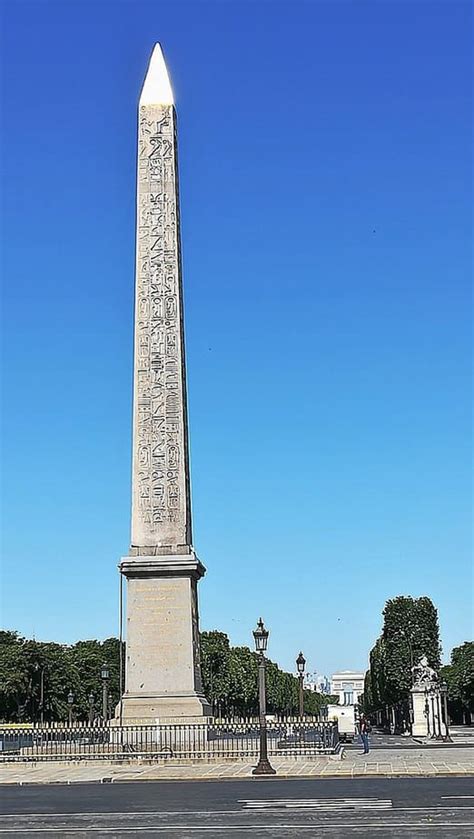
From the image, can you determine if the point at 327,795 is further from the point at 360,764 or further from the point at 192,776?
the point at 360,764

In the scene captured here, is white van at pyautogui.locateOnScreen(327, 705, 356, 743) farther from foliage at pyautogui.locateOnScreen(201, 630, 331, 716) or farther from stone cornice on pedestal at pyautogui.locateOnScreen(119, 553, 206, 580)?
stone cornice on pedestal at pyautogui.locateOnScreen(119, 553, 206, 580)

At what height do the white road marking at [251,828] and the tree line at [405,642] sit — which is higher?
the tree line at [405,642]

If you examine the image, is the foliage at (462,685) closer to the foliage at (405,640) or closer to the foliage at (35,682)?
the foliage at (405,640)

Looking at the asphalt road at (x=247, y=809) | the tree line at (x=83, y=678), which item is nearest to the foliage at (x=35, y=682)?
the tree line at (x=83, y=678)

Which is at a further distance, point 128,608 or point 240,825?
point 128,608

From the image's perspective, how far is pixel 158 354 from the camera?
3362 cm

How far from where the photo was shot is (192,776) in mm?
24234

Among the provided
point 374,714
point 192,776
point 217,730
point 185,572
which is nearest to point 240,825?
point 192,776

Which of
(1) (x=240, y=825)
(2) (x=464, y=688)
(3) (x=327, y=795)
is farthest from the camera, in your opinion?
(2) (x=464, y=688)

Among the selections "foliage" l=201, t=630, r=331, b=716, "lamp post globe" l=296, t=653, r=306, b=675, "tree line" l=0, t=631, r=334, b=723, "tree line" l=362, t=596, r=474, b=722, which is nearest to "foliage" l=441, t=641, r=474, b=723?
"foliage" l=201, t=630, r=331, b=716

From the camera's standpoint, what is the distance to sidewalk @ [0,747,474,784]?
79.8 ft

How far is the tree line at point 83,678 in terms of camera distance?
8119cm

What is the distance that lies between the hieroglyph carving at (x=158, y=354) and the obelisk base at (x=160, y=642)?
706 mm

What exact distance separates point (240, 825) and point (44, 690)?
7038 centimetres
